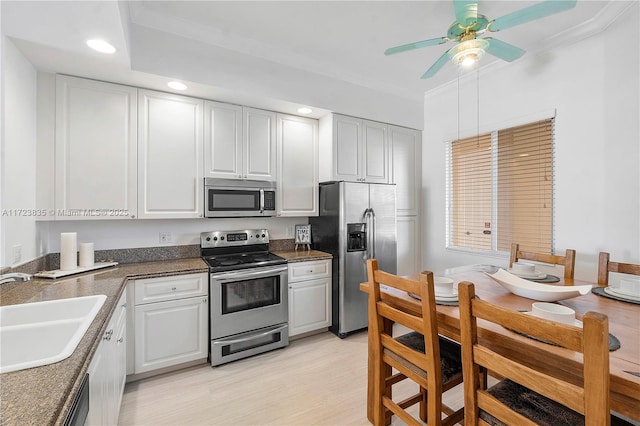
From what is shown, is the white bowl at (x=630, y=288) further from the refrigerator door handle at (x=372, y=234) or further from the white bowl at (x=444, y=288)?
the refrigerator door handle at (x=372, y=234)

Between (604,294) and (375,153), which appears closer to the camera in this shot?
(604,294)

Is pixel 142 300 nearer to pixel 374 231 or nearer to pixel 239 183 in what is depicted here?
pixel 239 183

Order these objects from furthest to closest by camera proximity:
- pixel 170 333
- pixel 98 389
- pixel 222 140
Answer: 1. pixel 222 140
2. pixel 170 333
3. pixel 98 389

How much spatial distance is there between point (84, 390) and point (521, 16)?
262cm

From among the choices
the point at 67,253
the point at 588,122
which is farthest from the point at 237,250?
the point at 588,122

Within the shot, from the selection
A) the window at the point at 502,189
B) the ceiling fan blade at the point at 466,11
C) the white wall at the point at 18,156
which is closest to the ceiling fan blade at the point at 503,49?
the ceiling fan blade at the point at 466,11

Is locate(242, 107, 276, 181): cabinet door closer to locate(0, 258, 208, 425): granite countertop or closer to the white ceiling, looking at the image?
the white ceiling

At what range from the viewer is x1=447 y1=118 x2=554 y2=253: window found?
274cm

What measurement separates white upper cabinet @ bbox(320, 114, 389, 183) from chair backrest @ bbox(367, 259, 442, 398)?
167 cm

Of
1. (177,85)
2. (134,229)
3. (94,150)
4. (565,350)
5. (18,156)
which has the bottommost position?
(565,350)

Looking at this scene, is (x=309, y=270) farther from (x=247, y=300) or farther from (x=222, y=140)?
(x=222, y=140)

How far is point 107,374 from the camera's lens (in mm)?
1406

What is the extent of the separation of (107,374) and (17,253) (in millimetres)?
1147

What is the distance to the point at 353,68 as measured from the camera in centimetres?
307
